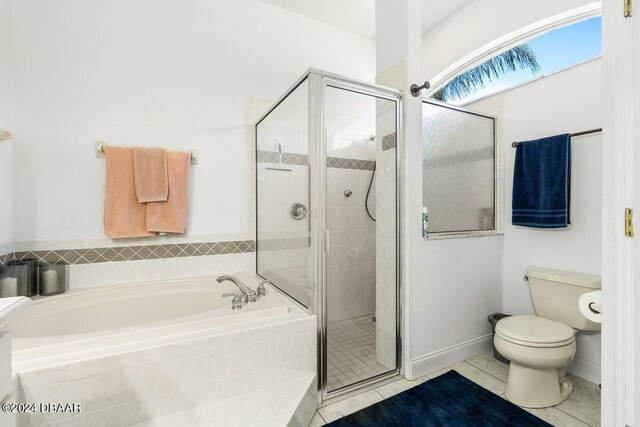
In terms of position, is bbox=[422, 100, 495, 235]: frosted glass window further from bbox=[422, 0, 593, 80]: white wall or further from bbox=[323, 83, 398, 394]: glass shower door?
bbox=[422, 0, 593, 80]: white wall

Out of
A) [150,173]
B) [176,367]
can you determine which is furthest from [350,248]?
[150,173]

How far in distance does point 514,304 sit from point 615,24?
1.95 m

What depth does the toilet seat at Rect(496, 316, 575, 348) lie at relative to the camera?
154cm

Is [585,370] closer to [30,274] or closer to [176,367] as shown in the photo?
[176,367]

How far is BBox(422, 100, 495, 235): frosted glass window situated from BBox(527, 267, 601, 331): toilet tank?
0.52 metres


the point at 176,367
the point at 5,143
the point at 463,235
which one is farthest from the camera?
the point at 463,235

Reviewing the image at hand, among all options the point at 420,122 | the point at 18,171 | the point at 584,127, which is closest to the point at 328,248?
the point at 420,122

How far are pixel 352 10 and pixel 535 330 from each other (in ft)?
9.67

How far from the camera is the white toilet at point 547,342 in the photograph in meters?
1.54

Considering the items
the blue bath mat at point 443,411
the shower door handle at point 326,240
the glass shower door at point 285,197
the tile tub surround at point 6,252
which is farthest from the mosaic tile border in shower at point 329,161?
the tile tub surround at point 6,252

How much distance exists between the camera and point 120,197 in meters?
2.05

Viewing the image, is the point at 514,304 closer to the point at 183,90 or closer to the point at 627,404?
the point at 627,404

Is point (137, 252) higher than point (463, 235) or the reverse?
the reverse

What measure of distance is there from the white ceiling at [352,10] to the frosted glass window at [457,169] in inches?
46.0
